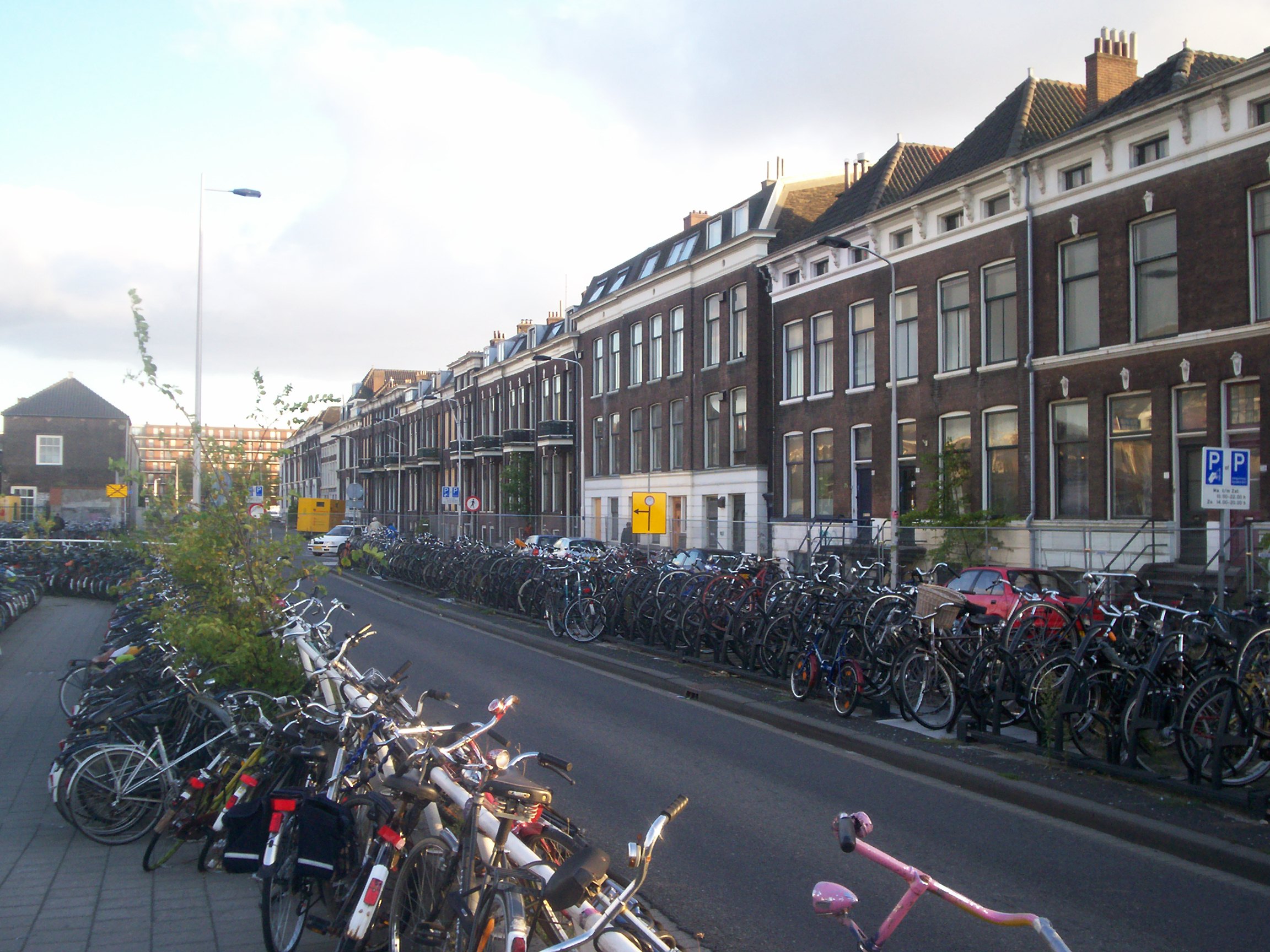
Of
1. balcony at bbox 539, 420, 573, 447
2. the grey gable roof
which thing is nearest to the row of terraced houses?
balcony at bbox 539, 420, 573, 447

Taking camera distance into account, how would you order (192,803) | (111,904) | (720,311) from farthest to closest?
(720,311) → (192,803) → (111,904)

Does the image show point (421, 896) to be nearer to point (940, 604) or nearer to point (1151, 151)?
point (940, 604)

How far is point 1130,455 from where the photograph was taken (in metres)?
21.3

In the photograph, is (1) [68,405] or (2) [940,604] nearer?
(2) [940,604]

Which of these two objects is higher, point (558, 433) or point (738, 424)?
point (558, 433)

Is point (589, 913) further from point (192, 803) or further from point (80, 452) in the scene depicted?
point (80, 452)

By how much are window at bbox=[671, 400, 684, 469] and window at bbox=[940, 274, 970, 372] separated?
14102 millimetres

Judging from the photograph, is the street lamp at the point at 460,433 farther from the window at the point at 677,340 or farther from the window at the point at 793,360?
the window at the point at 793,360

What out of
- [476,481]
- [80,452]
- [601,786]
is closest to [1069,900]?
[601,786]

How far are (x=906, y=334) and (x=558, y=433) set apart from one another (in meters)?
24.3

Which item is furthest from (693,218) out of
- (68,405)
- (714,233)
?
(68,405)

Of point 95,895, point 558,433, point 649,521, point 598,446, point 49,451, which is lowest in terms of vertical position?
point 95,895

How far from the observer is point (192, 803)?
19.3 ft

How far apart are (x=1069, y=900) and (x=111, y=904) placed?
16.6 ft
